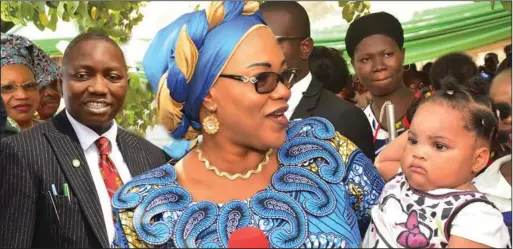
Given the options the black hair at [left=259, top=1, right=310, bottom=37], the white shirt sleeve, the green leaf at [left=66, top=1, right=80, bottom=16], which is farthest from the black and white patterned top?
the green leaf at [left=66, top=1, right=80, bottom=16]

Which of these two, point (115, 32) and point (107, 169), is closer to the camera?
point (107, 169)

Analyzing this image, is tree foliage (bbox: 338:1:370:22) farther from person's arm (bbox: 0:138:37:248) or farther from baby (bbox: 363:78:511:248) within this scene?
person's arm (bbox: 0:138:37:248)

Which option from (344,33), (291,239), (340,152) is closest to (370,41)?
(344,33)

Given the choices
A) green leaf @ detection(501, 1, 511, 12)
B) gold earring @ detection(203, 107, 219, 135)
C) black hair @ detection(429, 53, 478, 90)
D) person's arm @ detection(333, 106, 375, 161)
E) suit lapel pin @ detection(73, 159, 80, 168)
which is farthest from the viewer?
black hair @ detection(429, 53, 478, 90)

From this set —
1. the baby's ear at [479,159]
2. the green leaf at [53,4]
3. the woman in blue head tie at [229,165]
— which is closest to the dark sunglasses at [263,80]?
the woman in blue head tie at [229,165]

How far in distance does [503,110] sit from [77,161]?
175 cm

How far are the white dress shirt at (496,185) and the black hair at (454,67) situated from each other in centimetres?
149

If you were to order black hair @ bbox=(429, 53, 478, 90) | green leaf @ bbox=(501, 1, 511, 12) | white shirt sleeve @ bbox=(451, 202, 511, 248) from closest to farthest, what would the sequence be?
white shirt sleeve @ bbox=(451, 202, 511, 248), green leaf @ bbox=(501, 1, 511, 12), black hair @ bbox=(429, 53, 478, 90)

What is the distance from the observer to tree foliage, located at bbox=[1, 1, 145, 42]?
446cm

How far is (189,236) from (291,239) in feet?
1.11

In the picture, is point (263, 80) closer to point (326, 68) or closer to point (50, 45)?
point (326, 68)

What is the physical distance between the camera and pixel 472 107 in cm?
279

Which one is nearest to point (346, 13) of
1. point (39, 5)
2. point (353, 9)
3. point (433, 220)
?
point (353, 9)

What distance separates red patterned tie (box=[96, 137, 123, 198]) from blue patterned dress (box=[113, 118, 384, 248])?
680 millimetres
